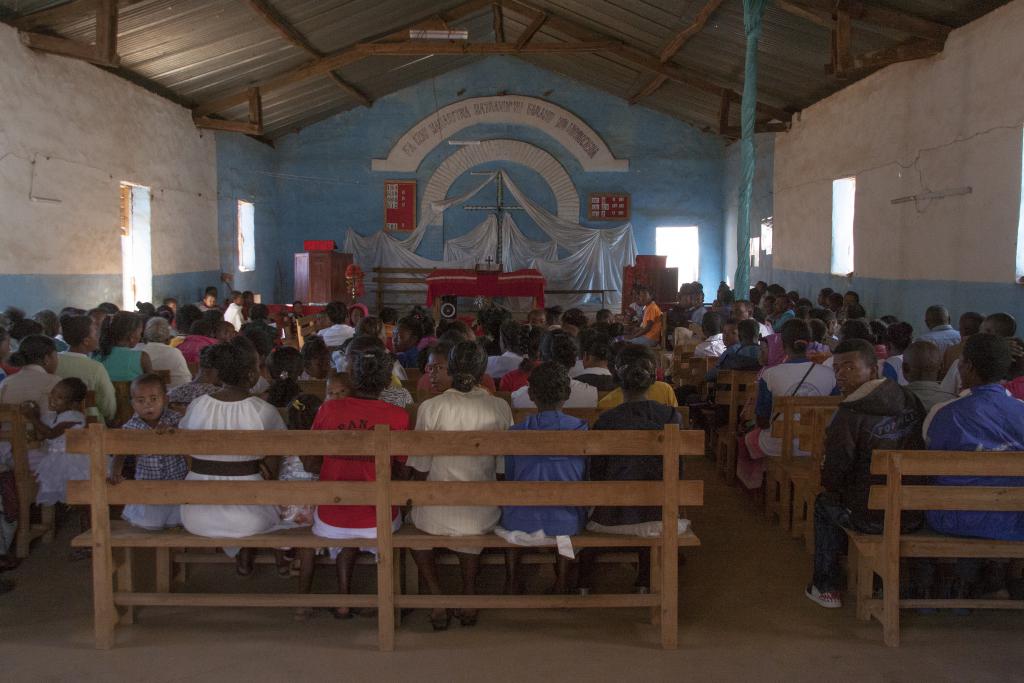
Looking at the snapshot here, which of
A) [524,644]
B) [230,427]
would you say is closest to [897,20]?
[524,644]

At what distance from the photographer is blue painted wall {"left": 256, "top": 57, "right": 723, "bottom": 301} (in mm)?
16266

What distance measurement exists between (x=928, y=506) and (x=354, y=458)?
1943 mm

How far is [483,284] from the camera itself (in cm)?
1291

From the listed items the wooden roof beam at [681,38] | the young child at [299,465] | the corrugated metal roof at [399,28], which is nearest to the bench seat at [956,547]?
the young child at [299,465]

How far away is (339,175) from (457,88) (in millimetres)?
2703

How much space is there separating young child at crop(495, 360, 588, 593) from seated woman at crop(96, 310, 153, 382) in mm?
2743

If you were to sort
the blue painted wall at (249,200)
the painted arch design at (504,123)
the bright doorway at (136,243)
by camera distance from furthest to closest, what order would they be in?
the painted arch design at (504,123), the blue painted wall at (249,200), the bright doorway at (136,243)

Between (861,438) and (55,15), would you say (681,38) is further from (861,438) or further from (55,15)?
(861,438)

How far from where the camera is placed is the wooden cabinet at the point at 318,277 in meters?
14.4

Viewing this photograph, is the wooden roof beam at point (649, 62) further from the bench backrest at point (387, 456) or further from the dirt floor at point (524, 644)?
the bench backrest at point (387, 456)

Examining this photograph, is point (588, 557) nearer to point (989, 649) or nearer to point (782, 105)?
point (989, 649)

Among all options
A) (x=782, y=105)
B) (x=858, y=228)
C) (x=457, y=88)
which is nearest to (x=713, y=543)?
(x=858, y=228)

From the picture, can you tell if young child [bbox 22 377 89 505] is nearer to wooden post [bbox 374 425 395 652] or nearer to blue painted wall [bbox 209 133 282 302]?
wooden post [bbox 374 425 395 652]

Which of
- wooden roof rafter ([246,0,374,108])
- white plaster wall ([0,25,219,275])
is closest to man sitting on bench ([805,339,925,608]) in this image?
white plaster wall ([0,25,219,275])
